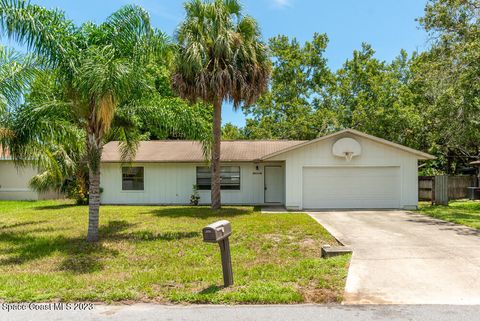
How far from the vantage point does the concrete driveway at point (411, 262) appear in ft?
18.6

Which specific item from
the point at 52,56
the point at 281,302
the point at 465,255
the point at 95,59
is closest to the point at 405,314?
the point at 281,302

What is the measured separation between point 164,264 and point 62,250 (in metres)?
2.90

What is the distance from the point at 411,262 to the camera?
7.48 meters

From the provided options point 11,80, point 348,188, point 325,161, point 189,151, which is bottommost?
point 348,188

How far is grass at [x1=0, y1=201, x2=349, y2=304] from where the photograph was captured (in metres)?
5.79

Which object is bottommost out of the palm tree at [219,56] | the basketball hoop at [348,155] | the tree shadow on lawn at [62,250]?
the tree shadow on lawn at [62,250]

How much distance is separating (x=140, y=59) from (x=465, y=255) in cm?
888

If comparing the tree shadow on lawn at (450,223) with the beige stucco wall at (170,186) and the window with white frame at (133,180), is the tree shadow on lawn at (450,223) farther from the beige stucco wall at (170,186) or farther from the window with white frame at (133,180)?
the window with white frame at (133,180)

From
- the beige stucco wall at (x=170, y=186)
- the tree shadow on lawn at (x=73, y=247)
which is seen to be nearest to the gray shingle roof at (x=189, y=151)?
the beige stucco wall at (x=170, y=186)

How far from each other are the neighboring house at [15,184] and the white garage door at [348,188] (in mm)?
16216

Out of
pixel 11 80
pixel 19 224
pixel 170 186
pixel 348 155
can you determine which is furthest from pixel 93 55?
pixel 170 186

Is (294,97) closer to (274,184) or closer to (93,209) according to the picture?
(274,184)

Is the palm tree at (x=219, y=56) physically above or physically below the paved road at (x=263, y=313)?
above

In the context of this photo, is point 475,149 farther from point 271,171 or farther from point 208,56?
point 208,56
